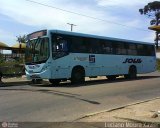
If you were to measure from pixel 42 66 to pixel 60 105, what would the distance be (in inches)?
319

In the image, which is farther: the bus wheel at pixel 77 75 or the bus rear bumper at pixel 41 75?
the bus wheel at pixel 77 75

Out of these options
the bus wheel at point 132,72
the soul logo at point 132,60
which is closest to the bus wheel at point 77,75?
Answer: the soul logo at point 132,60

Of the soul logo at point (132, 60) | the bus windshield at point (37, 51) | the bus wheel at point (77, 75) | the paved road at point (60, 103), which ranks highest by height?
the bus windshield at point (37, 51)

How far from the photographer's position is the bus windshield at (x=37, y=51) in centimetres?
2172

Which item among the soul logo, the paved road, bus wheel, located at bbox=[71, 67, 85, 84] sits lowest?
the paved road

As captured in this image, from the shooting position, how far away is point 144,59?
3095cm

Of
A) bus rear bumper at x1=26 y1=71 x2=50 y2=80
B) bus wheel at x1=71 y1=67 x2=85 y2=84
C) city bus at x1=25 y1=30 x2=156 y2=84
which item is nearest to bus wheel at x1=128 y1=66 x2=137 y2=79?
city bus at x1=25 y1=30 x2=156 y2=84

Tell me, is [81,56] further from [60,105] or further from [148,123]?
[148,123]

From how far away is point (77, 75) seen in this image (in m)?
23.5

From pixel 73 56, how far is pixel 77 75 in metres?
1.27

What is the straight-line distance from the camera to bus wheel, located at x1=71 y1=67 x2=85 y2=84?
2330 centimetres

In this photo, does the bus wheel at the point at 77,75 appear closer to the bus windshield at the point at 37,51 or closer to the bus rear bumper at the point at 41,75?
the bus rear bumper at the point at 41,75

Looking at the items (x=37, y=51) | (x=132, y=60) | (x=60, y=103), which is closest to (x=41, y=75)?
(x=37, y=51)

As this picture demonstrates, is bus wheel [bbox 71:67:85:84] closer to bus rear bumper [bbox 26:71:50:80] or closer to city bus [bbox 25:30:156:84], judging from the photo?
city bus [bbox 25:30:156:84]
